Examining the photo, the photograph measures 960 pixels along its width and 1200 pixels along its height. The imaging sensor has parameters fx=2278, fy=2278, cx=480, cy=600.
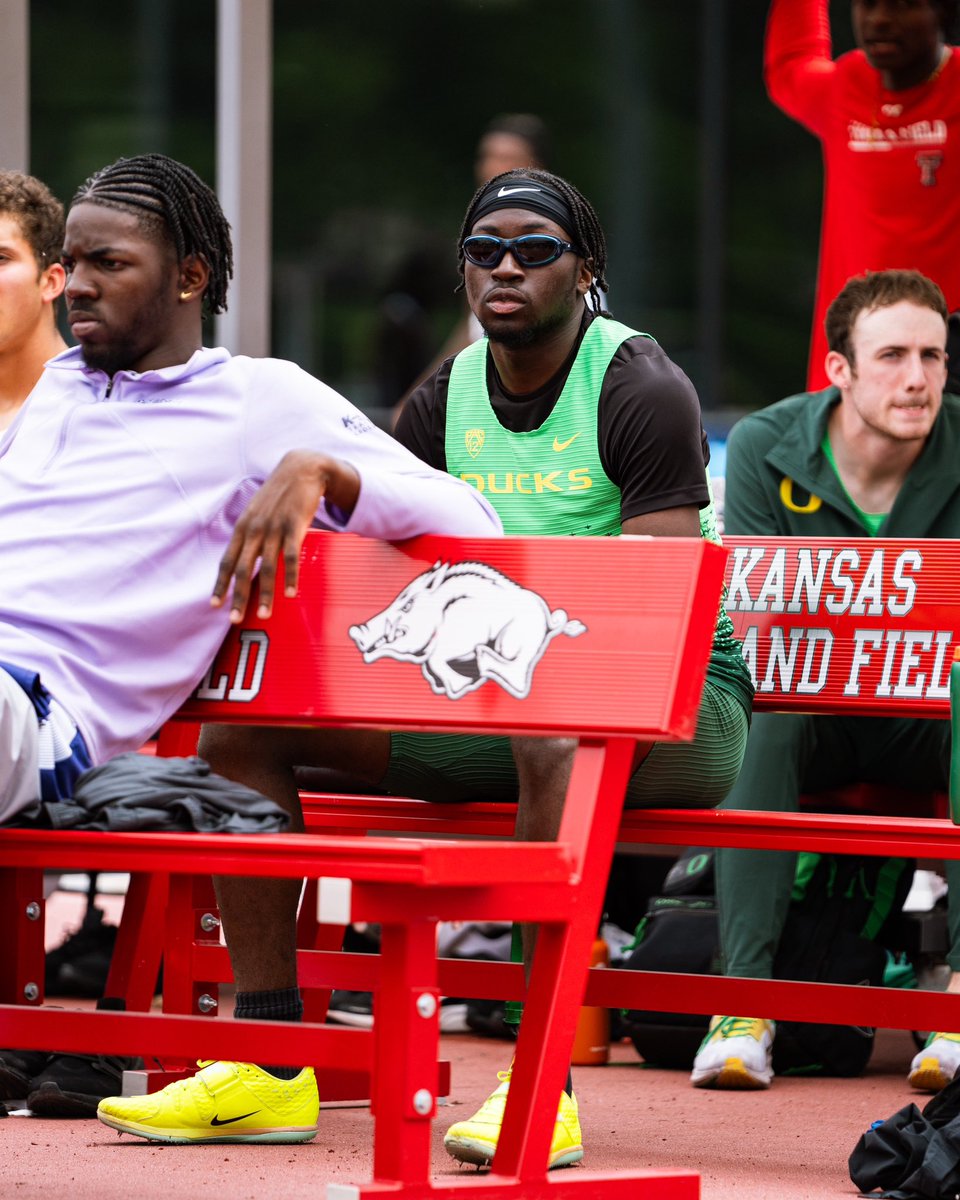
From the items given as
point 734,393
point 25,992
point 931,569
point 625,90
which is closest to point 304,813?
point 25,992

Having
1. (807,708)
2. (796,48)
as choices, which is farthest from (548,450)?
(796,48)

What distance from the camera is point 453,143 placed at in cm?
1167

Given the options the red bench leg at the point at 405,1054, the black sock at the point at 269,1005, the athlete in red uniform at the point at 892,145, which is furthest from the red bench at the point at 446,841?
the athlete in red uniform at the point at 892,145

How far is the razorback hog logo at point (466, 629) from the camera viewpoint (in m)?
3.07

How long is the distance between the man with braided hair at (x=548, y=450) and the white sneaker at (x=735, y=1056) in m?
0.80

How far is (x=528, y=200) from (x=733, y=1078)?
173 centimetres

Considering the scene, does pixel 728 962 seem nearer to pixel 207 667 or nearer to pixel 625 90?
pixel 207 667

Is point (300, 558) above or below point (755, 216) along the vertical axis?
below

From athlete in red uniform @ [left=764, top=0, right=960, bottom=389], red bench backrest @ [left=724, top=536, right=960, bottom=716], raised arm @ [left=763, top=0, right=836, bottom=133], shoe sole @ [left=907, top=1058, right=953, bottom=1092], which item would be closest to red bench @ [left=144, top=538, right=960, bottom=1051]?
red bench backrest @ [left=724, top=536, right=960, bottom=716]

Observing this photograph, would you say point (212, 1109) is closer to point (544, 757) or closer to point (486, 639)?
point (544, 757)

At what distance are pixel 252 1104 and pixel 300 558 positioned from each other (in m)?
0.89

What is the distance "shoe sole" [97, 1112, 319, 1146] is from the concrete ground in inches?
0.7

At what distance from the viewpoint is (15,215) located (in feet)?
15.8

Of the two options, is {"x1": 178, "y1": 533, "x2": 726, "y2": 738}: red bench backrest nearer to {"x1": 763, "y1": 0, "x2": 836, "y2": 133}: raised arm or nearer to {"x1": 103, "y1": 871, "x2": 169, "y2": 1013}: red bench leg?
{"x1": 103, "y1": 871, "x2": 169, "y2": 1013}: red bench leg
